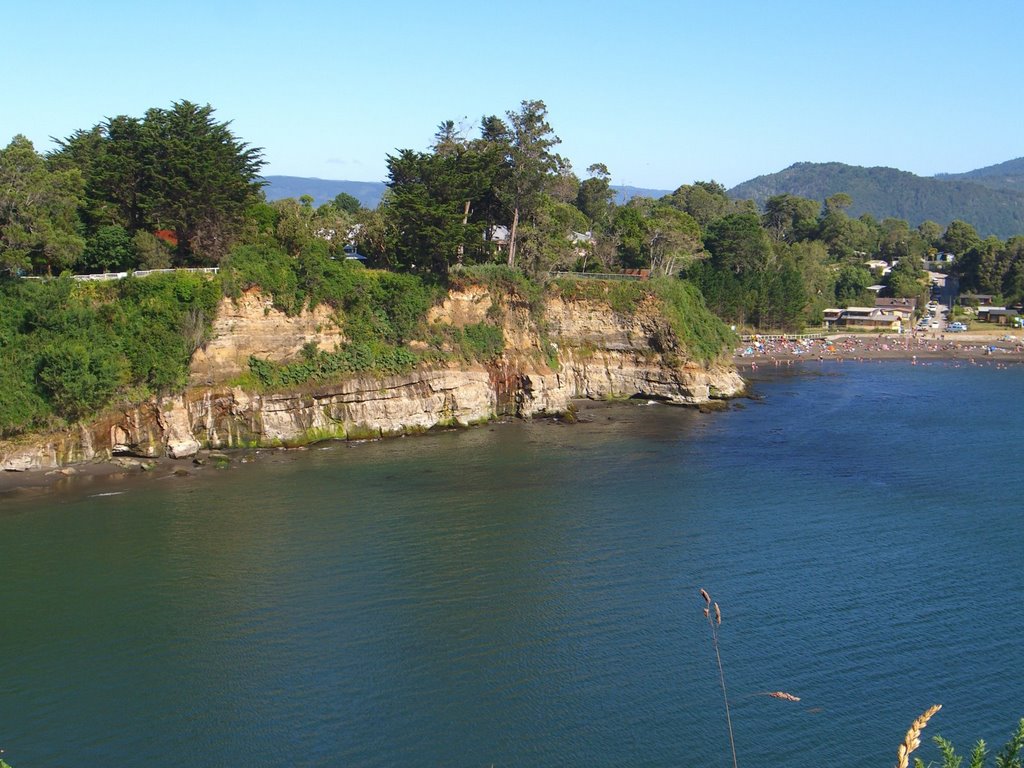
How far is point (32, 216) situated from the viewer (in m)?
40.7

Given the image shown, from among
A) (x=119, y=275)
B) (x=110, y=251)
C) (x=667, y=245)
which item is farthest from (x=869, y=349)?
(x=119, y=275)

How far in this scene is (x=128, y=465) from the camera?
128 ft

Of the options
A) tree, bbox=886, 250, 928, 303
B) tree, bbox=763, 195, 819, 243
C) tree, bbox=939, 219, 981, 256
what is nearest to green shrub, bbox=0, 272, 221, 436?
tree, bbox=886, 250, 928, 303

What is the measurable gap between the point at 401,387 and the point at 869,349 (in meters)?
57.6

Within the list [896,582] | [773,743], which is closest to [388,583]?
[773,743]

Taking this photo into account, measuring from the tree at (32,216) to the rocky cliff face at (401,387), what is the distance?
7.38m

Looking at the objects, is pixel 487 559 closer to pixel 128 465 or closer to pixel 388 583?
pixel 388 583

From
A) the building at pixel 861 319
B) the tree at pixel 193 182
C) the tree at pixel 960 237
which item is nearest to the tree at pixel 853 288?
the building at pixel 861 319

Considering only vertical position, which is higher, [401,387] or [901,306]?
[901,306]

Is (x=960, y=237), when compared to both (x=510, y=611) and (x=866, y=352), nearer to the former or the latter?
(x=866, y=352)

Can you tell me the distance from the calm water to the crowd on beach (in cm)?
4190

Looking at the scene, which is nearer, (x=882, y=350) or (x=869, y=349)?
(x=882, y=350)

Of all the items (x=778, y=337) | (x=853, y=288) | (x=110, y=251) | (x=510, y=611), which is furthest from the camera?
(x=853, y=288)

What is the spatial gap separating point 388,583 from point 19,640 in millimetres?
9422
